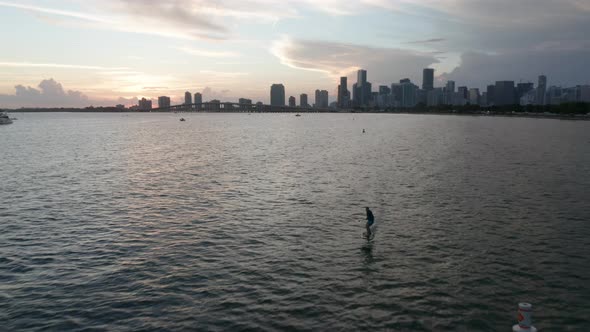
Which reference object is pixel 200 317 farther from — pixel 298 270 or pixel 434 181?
pixel 434 181

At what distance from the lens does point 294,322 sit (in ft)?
65.2

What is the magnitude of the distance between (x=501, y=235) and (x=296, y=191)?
79.4 feet

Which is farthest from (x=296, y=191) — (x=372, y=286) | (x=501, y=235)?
(x=372, y=286)

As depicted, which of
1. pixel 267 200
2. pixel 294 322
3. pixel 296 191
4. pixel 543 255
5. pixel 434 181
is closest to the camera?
pixel 294 322

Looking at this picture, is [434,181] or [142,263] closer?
[142,263]

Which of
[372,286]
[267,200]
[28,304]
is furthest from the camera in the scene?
[267,200]

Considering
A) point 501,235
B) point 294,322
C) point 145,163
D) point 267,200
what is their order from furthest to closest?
point 145,163, point 267,200, point 501,235, point 294,322

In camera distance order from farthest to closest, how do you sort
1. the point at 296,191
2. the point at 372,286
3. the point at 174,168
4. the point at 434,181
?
the point at 174,168 → the point at 434,181 → the point at 296,191 → the point at 372,286

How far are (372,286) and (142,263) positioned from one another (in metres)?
14.5

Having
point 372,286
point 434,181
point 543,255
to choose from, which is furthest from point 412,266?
point 434,181

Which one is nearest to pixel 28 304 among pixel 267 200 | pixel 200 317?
pixel 200 317

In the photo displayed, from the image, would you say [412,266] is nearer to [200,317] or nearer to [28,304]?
[200,317]

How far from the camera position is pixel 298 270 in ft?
85.8

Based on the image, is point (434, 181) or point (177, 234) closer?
point (177, 234)
